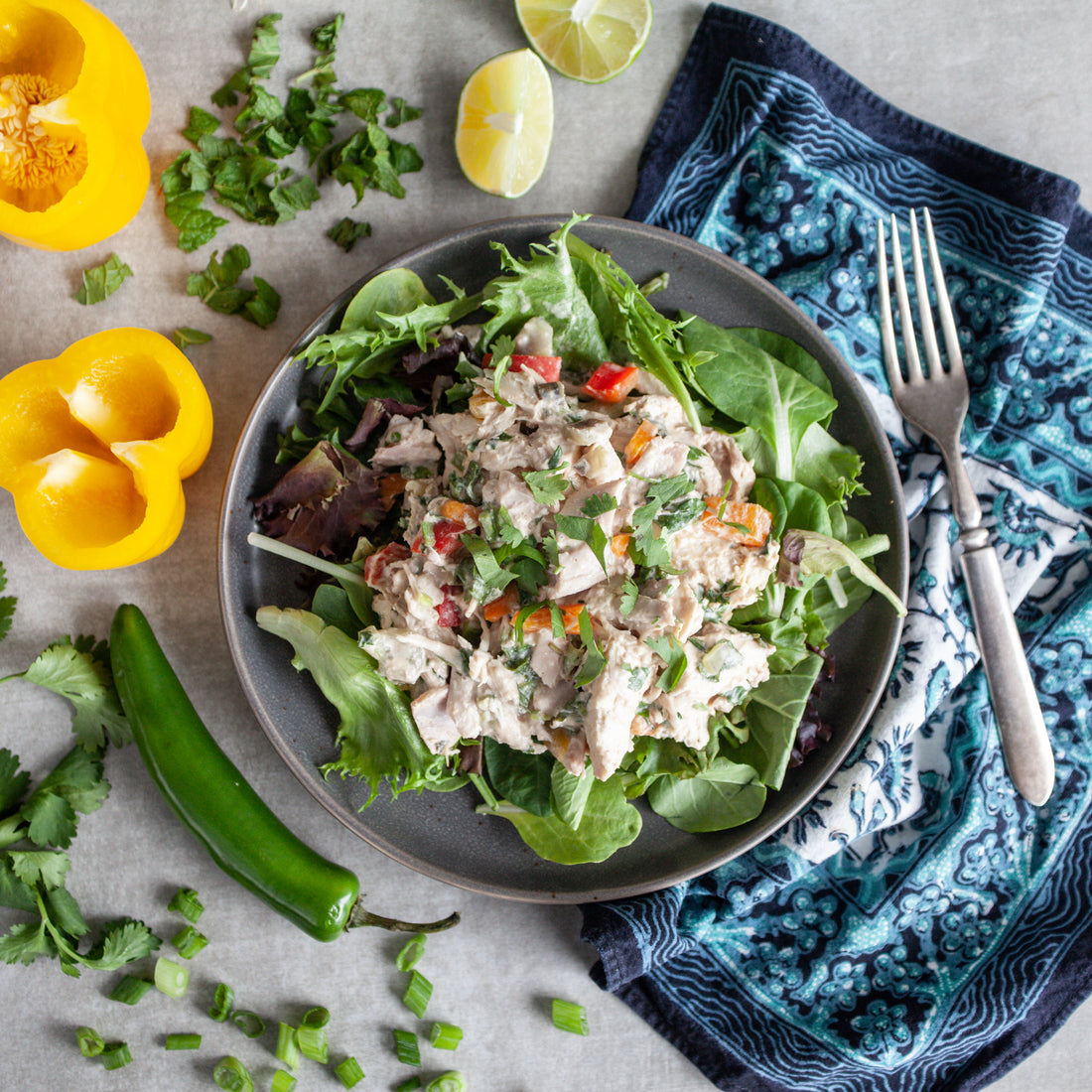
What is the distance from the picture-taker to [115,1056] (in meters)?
2.63

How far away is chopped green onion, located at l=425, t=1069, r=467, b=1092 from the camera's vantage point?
8.71 ft

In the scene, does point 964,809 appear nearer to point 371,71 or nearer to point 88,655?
point 88,655

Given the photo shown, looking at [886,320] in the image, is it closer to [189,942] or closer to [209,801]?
[209,801]

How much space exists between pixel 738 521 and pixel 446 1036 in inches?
71.2

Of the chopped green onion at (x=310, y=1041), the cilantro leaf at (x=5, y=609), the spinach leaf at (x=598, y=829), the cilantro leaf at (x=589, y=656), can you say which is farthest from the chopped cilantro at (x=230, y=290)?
the chopped green onion at (x=310, y=1041)

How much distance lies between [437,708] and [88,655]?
3.81ft

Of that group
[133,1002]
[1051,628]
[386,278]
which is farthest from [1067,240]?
[133,1002]

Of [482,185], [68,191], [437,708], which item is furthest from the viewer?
[482,185]

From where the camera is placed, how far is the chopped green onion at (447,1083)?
2654 mm

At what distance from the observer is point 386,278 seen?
90.6 inches

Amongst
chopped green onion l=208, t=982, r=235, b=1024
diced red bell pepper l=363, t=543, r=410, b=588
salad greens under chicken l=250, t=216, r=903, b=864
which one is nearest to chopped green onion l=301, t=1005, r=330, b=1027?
chopped green onion l=208, t=982, r=235, b=1024

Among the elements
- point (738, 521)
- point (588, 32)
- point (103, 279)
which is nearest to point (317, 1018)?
point (738, 521)

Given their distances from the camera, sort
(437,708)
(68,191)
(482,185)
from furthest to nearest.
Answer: (482,185), (68,191), (437,708)

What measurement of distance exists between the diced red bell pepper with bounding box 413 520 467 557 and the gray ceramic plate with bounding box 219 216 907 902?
52 centimetres
